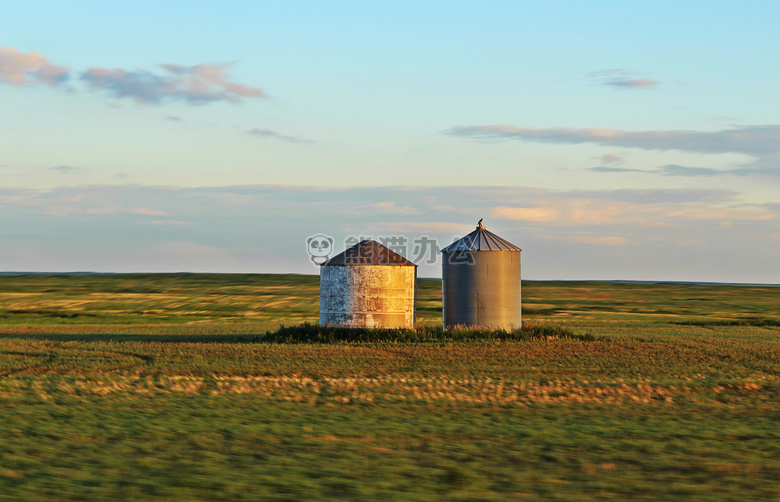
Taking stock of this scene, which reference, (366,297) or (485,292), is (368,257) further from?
(485,292)

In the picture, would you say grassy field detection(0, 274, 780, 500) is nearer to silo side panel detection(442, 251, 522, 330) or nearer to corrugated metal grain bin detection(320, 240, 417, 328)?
silo side panel detection(442, 251, 522, 330)

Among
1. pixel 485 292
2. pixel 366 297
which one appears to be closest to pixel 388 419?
pixel 485 292

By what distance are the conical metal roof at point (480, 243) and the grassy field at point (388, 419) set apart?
474 cm

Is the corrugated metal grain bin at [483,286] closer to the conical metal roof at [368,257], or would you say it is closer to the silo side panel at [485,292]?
the silo side panel at [485,292]

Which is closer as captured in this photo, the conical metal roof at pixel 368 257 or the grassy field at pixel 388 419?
the grassy field at pixel 388 419

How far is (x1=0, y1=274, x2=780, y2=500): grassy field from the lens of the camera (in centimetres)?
1054

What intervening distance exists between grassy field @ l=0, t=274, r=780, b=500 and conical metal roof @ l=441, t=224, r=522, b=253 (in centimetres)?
474

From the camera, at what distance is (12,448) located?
12.6 meters

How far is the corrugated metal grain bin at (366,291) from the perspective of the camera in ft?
120

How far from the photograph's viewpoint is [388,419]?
15.8 metres

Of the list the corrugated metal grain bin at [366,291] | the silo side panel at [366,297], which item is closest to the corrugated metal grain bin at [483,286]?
the corrugated metal grain bin at [366,291]

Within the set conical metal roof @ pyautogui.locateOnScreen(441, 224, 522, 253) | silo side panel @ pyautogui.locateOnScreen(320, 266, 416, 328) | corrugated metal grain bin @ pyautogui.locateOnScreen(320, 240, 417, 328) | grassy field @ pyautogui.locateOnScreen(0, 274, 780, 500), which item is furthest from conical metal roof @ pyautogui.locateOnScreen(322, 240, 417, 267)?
grassy field @ pyautogui.locateOnScreen(0, 274, 780, 500)

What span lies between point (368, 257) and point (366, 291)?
68.0 inches

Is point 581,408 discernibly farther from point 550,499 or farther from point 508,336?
point 508,336
